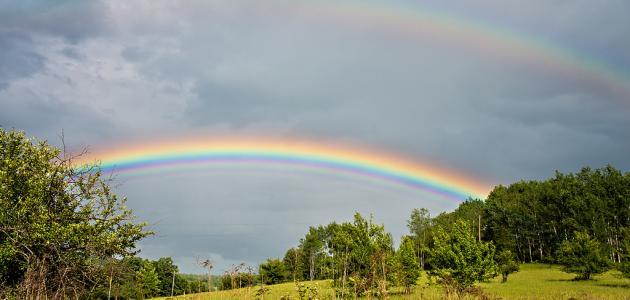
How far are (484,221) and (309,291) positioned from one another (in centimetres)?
11157

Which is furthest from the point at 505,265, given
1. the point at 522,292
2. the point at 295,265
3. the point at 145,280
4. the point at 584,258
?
the point at 295,265

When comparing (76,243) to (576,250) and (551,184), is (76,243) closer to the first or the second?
(576,250)

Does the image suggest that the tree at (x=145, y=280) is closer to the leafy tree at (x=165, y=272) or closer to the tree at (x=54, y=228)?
the tree at (x=54, y=228)

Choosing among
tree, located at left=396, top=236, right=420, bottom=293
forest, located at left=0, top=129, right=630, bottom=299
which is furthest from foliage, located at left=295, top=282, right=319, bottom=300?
tree, located at left=396, top=236, right=420, bottom=293

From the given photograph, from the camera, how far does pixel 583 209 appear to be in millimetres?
96188

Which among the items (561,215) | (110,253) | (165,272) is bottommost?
(165,272)

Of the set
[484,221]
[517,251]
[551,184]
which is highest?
[551,184]

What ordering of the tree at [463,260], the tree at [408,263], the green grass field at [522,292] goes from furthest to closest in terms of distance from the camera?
the tree at [408,263] → the tree at [463,260] → the green grass field at [522,292]

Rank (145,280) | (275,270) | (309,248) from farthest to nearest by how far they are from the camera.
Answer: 1. (309,248)
2. (275,270)
3. (145,280)

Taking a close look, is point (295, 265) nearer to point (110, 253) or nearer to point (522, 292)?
point (110, 253)

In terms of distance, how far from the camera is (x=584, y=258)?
54344 millimetres

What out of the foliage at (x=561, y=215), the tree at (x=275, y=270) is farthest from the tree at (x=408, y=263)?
the foliage at (x=561, y=215)

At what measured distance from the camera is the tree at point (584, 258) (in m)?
54.0

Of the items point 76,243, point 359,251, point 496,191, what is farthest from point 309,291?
point 496,191
